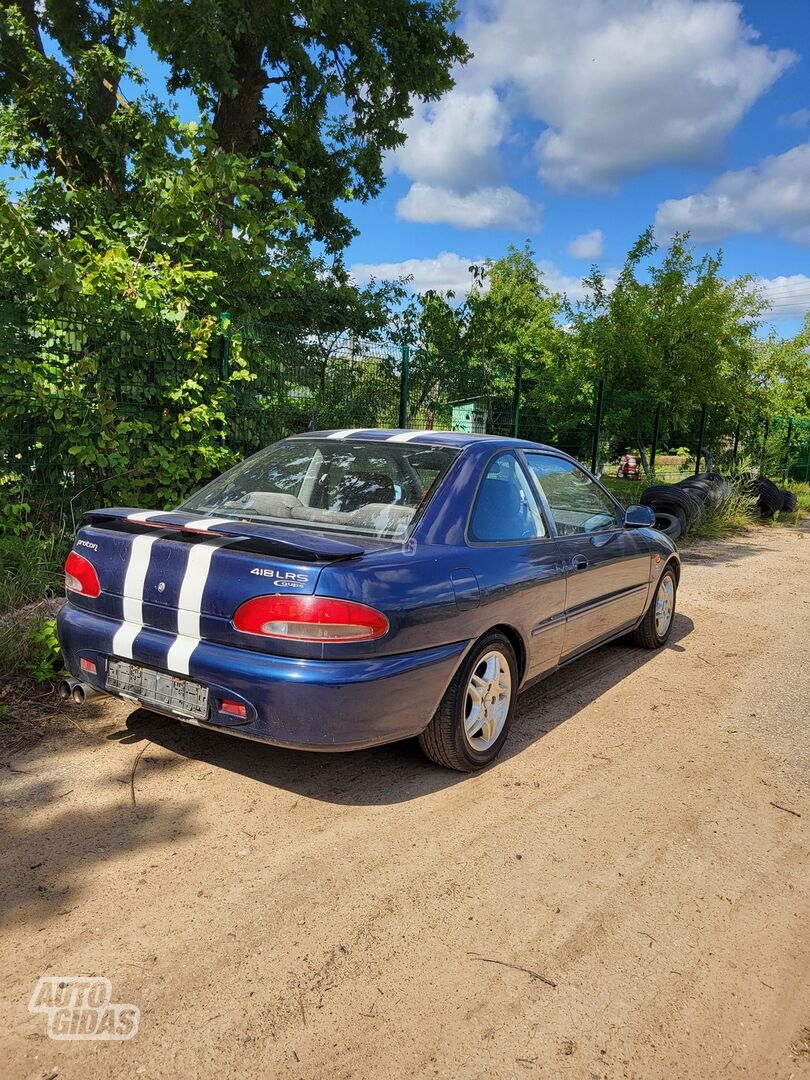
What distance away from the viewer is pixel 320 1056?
6.35ft

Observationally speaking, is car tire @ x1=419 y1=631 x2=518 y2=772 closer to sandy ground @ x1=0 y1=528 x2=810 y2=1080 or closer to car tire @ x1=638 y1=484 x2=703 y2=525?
sandy ground @ x1=0 y1=528 x2=810 y2=1080

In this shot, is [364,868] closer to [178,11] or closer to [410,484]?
[410,484]

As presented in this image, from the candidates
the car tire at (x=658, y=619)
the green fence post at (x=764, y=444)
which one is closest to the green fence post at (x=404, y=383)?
the car tire at (x=658, y=619)

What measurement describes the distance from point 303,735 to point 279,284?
5.52 meters

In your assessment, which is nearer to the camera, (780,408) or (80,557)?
(80,557)

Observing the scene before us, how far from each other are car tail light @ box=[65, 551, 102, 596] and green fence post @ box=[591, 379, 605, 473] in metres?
10.8

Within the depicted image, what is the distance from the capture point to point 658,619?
18.8 ft

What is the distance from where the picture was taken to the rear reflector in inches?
114

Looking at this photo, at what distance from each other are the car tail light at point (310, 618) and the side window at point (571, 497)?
1.77 meters

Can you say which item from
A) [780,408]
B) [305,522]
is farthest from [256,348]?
[780,408]

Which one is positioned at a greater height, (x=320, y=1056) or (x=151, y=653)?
(x=151, y=653)

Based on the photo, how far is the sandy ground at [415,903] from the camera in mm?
1993

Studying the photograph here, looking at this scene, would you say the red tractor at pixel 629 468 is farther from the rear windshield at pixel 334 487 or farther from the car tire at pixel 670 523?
the rear windshield at pixel 334 487

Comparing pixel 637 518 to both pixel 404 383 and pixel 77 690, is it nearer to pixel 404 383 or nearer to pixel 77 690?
pixel 77 690
